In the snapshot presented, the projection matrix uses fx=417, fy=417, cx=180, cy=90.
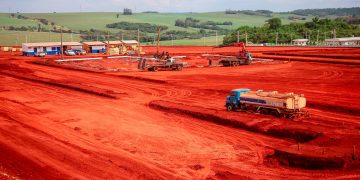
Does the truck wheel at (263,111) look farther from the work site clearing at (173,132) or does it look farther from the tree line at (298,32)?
the tree line at (298,32)

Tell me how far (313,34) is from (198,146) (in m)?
104

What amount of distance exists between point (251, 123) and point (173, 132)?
449cm

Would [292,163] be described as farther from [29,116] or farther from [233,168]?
[29,116]

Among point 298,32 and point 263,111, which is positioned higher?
point 298,32

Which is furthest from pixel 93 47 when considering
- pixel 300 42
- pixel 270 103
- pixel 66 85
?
pixel 270 103

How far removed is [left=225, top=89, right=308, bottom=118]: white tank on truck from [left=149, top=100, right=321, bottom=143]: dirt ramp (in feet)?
2.18

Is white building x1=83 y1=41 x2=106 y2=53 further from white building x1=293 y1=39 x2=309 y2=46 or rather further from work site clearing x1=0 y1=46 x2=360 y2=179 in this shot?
work site clearing x1=0 y1=46 x2=360 y2=179

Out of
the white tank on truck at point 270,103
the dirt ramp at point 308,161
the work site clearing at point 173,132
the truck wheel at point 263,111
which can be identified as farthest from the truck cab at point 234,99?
the dirt ramp at point 308,161

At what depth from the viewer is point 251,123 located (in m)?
23.9

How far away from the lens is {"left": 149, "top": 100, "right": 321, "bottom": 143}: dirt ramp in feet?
71.2

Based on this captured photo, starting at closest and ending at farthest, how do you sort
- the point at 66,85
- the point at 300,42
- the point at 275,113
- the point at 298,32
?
the point at 275,113, the point at 66,85, the point at 300,42, the point at 298,32

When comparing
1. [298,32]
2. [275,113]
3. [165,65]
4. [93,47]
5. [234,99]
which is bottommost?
[275,113]

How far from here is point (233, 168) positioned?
17719 millimetres

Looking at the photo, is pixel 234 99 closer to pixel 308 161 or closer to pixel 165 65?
pixel 308 161
